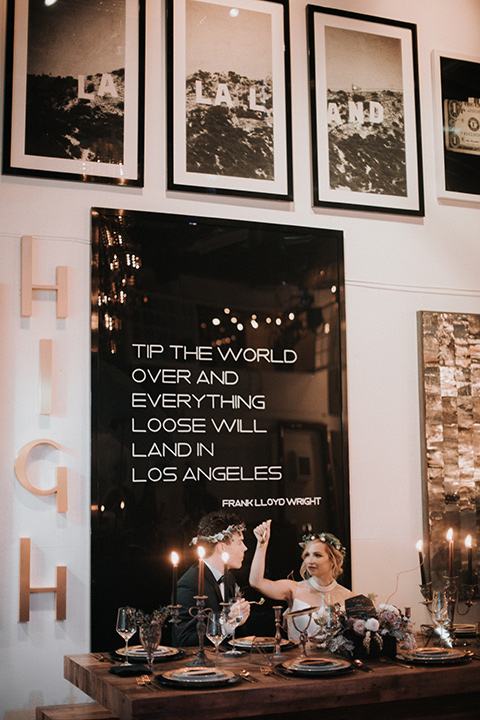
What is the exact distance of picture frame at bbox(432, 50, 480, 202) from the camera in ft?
15.7

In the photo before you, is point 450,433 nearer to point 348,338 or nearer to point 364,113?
point 348,338

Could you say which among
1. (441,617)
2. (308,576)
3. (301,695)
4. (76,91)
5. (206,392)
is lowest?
(301,695)

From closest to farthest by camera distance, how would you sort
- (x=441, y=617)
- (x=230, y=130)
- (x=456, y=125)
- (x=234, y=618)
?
(x=234, y=618) → (x=441, y=617) → (x=230, y=130) → (x=456, y=125)

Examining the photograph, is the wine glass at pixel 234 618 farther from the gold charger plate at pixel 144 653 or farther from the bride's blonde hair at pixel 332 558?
the bride's blonde hair at pixel 332 558

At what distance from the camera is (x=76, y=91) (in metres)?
4.04

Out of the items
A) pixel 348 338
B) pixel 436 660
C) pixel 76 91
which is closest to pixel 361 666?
pixel 436 660

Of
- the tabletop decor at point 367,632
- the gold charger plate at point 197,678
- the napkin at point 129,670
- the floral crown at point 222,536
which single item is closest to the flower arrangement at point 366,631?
the tabletop decor at point 367,632

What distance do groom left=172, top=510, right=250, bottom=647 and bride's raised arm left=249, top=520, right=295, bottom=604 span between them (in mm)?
77

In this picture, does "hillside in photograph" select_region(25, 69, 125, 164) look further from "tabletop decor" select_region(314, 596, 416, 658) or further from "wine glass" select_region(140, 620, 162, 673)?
"tabletop decor" select_region(314, 596, 416, 658)

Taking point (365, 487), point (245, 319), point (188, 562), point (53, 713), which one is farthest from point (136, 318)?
point (53, 713)

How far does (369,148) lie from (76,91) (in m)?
1.65

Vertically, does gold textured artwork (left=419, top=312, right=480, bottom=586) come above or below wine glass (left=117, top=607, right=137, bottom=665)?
above

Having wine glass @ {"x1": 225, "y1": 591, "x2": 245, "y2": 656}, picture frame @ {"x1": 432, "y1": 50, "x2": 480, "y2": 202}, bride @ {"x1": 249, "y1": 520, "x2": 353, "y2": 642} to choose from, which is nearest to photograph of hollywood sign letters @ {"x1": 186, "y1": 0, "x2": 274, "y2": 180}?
picture frame @ {"x1": 432, "y1": 50, "x2": 480, "y2": 202}

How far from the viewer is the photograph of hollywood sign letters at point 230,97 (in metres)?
4.23
